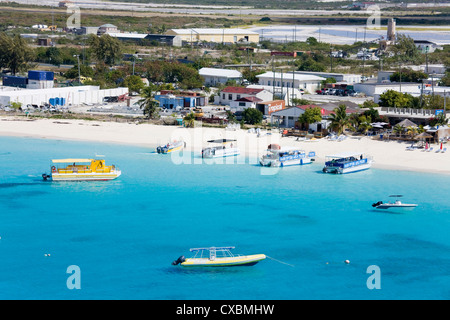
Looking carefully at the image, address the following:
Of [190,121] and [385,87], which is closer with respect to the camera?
[190,121]

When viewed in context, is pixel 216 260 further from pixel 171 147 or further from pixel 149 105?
pixel 149 105

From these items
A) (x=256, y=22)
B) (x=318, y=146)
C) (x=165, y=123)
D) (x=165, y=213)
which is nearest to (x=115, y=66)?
(x=165, y=123)

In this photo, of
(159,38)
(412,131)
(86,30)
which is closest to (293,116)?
(412,131)

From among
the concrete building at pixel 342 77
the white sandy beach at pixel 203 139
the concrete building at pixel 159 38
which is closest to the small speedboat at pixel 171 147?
the white sandy beach at pixel 203 139

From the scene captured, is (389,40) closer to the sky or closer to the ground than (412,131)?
closer to the sky

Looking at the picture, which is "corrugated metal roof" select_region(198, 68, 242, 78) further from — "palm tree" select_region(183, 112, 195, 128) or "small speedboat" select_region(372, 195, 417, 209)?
"small speedboat" select_region(372, 195, 417, 209)

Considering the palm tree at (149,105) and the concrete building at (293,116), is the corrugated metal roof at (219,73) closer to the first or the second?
the palm tree at (149,105)
